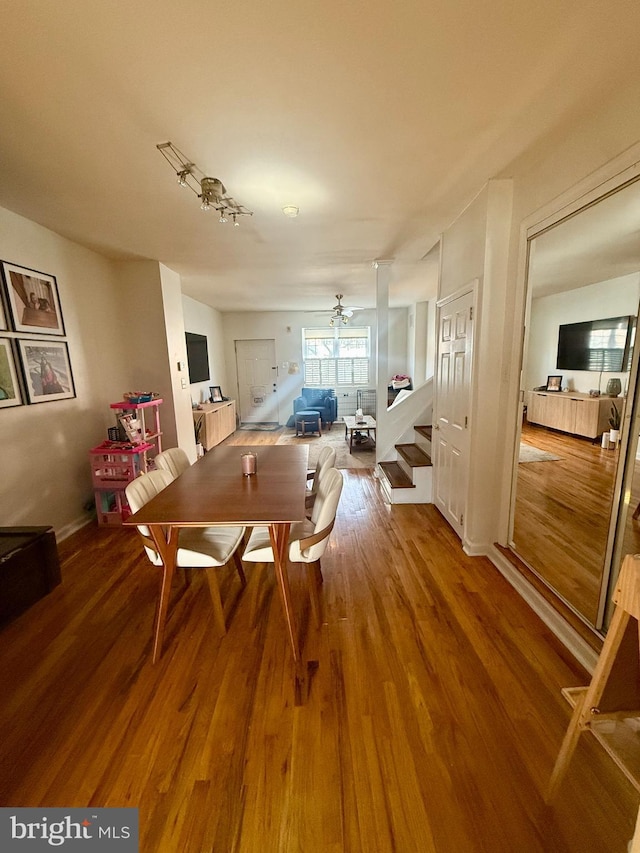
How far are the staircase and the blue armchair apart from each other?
11.0ft

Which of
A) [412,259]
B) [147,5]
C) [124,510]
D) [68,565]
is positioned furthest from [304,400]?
[147,5]

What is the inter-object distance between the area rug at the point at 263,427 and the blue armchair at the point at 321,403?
65cm

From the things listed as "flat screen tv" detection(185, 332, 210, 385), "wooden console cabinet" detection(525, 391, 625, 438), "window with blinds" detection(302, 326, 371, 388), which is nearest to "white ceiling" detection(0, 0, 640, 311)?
"flat screen tv" detection(185, 332, 210, 385)

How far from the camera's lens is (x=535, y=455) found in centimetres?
432

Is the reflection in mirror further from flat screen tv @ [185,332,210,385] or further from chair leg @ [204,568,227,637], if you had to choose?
flat screen tv @ [185,332,210,385]

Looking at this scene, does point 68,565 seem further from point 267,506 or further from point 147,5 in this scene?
point 147,5

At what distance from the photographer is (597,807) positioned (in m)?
1.08

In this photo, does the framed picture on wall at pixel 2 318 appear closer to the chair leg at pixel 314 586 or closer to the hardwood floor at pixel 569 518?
the chair leg at pixel 314 586

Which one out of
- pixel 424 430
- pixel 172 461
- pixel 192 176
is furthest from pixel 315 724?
pixel 424 430

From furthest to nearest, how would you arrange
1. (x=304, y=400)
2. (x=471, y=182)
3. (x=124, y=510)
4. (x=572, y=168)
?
(x=304, y=400) < (x=124, y=510) < (x=471, y=182) < (x=572, y=168)

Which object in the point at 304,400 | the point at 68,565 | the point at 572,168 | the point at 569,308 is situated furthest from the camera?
the point at 304,400

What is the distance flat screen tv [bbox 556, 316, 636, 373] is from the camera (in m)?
4.10

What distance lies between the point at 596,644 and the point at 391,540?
4.54 feet

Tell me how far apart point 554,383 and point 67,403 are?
6.25 m
